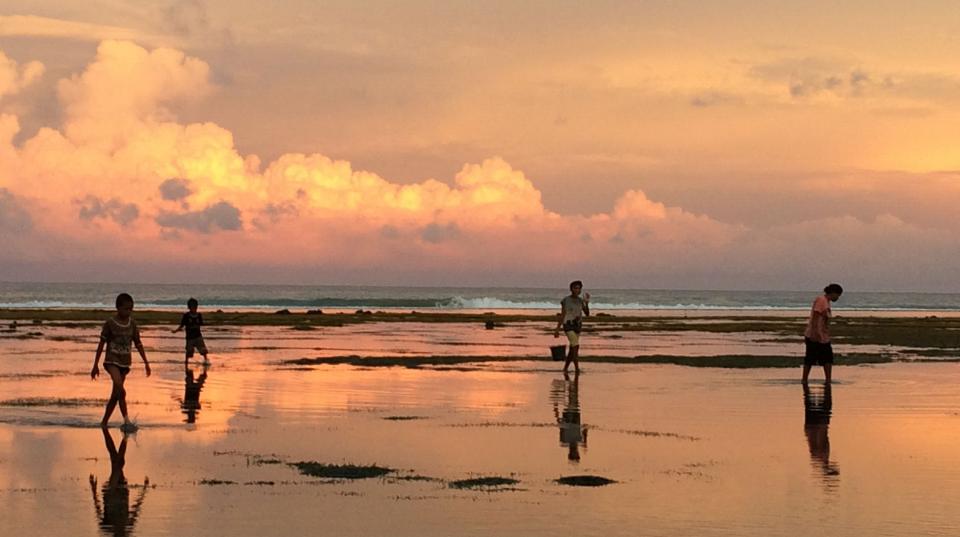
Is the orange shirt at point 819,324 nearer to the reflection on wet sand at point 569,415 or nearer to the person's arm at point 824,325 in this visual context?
the person's arm at point 824,325

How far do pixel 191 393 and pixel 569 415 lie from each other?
8025 millimetres

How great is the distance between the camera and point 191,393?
25609mm

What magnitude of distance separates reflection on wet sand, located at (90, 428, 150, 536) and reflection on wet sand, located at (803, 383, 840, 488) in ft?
23.7

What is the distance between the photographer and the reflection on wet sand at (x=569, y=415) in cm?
1770

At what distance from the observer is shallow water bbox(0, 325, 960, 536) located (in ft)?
40.2

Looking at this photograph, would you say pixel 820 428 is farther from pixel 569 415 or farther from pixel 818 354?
pixel 818 354

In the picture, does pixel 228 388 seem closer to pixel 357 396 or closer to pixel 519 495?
pixel 357 396

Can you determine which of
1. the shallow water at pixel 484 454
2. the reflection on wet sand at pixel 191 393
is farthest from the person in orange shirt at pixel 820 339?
the reflection on wet sand at pixel 191 393

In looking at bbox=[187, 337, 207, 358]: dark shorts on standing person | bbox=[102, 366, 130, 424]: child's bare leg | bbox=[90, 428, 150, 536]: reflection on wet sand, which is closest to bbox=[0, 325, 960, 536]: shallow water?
bbox=[90, 428, 150, 536]: reflection on wet sand

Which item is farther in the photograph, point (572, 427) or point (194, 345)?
point (194, 345)

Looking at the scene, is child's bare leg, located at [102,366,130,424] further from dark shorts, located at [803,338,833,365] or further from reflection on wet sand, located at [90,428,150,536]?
dark shorts, located at [803,338,833,365]

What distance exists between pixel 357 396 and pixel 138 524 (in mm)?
13316

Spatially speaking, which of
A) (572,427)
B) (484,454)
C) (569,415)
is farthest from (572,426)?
(484,454)

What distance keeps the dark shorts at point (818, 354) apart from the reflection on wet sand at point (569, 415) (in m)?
4.94
